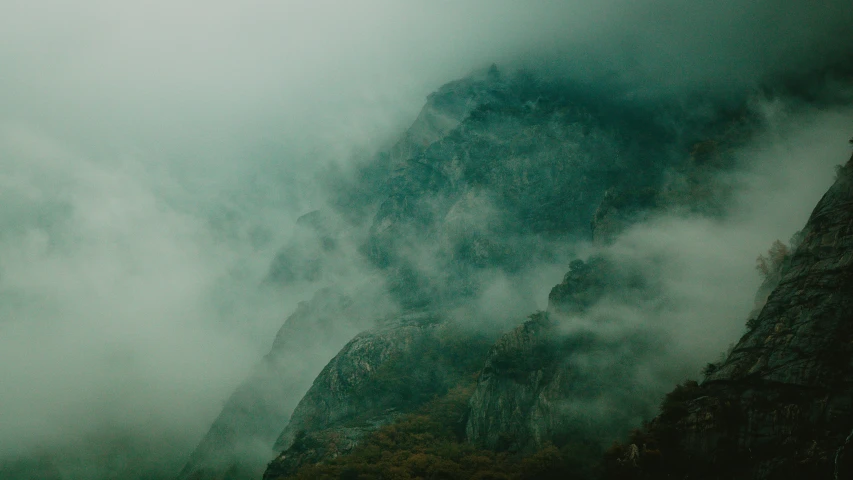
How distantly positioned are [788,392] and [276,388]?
106 m

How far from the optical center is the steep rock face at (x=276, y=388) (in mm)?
104062

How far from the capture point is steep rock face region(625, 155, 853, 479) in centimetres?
3011

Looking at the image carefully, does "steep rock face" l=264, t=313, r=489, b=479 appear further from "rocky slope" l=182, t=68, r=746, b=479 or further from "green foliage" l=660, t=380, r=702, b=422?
"green foliage" l=660, t=380, r=702, b=422

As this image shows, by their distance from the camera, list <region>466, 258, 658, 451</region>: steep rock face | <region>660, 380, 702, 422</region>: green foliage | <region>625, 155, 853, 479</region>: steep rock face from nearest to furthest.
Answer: <region>625, 155, 853, 479</region>: steep rock face → <region>660, 380, 702, 422</region>: green foliage → <region>466, 258, 658, 451</region>: steep rock face

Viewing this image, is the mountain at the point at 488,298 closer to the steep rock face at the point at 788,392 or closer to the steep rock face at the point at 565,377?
the steep rock face at the point at 565,377

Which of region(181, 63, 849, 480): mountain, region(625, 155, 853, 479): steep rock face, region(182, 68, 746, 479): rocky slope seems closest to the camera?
region(625, 155, 853, 479): steep rock face

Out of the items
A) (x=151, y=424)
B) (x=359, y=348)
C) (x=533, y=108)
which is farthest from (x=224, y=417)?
(x=533, y=108)

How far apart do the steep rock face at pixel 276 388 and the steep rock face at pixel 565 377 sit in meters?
48.6

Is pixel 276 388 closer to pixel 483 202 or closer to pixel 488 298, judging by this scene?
pixel 488 298

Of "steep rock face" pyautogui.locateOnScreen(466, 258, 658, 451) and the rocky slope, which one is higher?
the rocky slope

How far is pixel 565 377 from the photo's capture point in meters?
63.2

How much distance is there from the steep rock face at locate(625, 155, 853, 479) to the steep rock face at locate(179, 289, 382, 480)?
81311mm

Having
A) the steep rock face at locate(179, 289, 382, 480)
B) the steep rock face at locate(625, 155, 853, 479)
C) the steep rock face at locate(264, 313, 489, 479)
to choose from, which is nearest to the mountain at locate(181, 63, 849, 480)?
the steep rock face at locate(264, 313, 489, 479)

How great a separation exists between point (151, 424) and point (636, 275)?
19663cm
